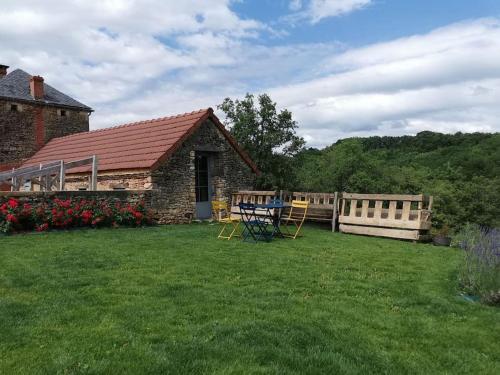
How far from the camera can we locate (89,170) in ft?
51.7

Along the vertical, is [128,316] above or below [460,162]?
below

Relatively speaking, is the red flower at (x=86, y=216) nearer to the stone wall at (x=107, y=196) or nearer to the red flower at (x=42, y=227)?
the stone wall at (x=107, y=196)

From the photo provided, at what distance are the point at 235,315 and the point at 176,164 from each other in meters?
10.2

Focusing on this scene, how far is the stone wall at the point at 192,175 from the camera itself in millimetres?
14133

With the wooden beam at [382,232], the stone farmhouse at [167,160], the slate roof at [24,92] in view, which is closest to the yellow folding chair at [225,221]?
the stone farmhouse at [167,160]

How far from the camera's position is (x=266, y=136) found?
20234mm

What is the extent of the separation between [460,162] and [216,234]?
27.2 meters

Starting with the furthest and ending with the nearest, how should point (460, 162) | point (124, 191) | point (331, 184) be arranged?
1. point (460, 162)
2. point (331, 184)
3. point (124, 191)

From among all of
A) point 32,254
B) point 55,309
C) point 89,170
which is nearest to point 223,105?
point 89,170

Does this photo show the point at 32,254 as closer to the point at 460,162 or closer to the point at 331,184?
the point at 331,184

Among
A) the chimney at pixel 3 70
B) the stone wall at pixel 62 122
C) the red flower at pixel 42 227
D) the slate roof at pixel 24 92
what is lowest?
the red flower at pixel 42 227

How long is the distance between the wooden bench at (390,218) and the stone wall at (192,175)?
4.87 metres

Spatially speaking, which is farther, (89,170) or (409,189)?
(409,189)

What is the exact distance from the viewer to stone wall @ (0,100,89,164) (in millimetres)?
21547
